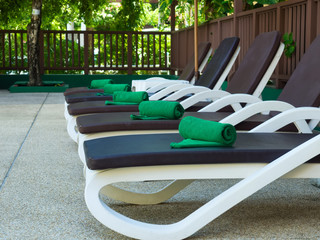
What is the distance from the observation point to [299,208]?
274cm

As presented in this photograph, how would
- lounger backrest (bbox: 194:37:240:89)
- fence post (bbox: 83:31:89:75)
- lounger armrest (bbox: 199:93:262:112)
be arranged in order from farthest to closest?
fence post (bbox: 83:31:89:75) < lounger backrest (bbox: 194:37:240:89) < lounger armrest (bbox: 199:93:262:112)

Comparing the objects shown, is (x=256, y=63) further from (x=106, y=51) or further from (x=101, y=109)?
(x=106, y=51)

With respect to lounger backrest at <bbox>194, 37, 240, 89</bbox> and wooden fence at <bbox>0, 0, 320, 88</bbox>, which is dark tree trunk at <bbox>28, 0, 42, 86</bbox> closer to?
wooden fence at <bbox>0, 0, 320, 88</bbox>

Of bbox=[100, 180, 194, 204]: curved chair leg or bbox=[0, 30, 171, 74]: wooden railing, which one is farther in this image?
bbox=[0, 30, 171, 74]: wooden railing

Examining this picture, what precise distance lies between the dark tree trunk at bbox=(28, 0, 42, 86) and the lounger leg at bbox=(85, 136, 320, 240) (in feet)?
29.9

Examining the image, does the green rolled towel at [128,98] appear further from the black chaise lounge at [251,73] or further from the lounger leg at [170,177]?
the lounger leg at [170,177]

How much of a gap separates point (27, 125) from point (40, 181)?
8.79 ft

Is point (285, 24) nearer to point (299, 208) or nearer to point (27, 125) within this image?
point (27, 125)

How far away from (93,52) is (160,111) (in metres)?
9.30

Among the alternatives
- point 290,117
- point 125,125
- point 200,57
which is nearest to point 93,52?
point 200,57

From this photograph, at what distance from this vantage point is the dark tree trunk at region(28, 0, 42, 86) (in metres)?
10.8

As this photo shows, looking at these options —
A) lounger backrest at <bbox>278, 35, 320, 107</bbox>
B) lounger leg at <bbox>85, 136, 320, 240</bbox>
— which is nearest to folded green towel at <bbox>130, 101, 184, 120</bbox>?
lounger backrest at <bbox>278, 35, 320, 107</bbox>

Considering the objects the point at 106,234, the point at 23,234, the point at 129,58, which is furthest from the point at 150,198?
the point at 129,58

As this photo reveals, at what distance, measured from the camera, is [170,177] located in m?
2.23
